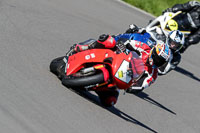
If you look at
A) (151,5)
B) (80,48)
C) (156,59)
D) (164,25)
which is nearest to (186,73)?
(164,25)

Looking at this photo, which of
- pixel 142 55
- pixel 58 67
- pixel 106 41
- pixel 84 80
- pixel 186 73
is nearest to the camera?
pixel 84 80

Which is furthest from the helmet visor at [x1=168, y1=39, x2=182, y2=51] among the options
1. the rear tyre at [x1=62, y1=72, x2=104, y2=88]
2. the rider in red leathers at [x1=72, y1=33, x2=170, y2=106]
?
the rear tyre at [x1=62, y1=72, x2=104, y2=88]

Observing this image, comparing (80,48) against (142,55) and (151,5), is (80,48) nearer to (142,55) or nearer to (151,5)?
(142,55)

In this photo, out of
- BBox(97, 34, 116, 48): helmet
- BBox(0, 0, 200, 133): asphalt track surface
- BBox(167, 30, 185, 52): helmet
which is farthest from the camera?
BBox(167, 30, 185, 52): helmet

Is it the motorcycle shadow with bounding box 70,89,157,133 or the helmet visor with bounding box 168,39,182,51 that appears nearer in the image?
the motorcycle shadow with bounding box 70,89,157,133

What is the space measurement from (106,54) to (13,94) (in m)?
1.57

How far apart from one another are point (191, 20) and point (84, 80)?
17.2 ft

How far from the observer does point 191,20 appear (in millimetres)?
11656

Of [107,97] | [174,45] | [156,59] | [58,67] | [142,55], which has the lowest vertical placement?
[107,97]

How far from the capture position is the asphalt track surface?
20.5 feet

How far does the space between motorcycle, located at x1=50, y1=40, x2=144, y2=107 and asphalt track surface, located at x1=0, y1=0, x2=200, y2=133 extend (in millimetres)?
257

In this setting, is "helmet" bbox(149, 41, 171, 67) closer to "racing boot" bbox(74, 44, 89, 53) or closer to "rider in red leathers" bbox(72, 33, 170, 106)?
"rider in red leathers" bbox(72, 33, 170, 106)

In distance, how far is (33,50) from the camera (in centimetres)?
889

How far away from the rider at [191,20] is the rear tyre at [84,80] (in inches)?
187
